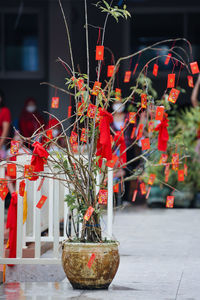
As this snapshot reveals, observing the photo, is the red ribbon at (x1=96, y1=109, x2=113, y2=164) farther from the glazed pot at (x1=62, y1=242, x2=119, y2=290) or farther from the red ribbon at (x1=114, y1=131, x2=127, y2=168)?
Result: the glazed pot at (x1=62, y1=242, x2=119, y2=290)

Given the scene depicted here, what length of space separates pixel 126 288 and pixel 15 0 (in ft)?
38.7

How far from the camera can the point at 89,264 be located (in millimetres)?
5988

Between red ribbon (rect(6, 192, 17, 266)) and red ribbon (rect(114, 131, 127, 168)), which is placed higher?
red ribbon (rect(114, 131, 127, 168))

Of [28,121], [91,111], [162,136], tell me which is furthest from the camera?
[28,121]

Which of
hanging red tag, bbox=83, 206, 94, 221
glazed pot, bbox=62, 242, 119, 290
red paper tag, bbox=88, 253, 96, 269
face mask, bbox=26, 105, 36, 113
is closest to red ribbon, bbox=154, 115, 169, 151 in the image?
hanging red tag, bbox=83, 206, 94, 221

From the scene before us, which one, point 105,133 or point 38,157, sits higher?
point 105,133

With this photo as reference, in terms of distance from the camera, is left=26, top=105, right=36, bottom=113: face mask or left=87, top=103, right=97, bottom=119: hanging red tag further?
left=26, top=105, right=36, bottom=113: face mask

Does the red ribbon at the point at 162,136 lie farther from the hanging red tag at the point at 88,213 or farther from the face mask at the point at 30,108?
the face mask at the point at 30,108

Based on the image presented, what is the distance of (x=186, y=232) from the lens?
392 inches

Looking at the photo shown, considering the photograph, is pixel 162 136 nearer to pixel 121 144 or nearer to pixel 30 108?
pixel 121 144

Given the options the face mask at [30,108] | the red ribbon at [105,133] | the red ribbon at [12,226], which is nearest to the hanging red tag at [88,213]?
the red ribbon at [105,133]

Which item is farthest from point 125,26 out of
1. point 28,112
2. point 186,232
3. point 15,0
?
point 186,232

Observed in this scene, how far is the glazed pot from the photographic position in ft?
19.8

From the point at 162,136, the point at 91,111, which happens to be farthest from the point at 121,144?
the point at 91,111
